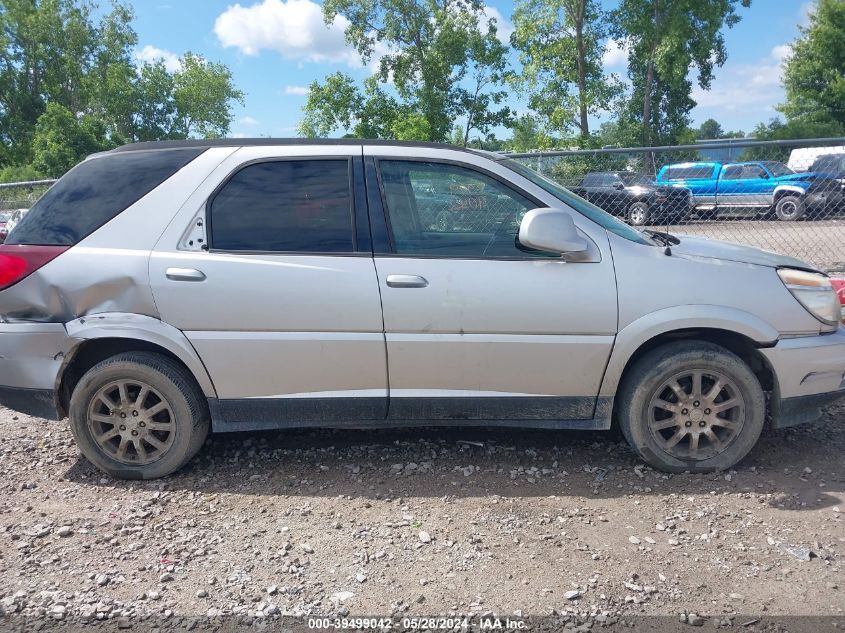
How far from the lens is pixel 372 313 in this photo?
11.8 ft

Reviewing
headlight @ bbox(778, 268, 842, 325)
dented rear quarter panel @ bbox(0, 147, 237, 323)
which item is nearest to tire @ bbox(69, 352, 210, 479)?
dented rear quarter panel @ bbox(0, 147, 237, 323)

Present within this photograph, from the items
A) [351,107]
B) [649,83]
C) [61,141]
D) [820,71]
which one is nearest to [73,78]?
[61,141]

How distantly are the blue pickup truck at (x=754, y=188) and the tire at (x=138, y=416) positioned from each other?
611cm

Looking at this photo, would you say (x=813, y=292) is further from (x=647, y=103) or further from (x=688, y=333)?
(x=647, y=103)

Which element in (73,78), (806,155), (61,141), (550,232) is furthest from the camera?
(73,78)

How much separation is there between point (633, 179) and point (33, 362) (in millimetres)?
6670

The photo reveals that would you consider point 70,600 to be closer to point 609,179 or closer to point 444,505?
point 444,505

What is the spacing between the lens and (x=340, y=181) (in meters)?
3.79

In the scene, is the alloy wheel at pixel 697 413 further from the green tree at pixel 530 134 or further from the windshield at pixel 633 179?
the green tree at pixel 530 134

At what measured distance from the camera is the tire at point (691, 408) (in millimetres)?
3654

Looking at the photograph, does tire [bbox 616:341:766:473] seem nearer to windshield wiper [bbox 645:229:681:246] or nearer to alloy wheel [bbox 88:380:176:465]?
windshield wiper [bbox 645:229:681:246]

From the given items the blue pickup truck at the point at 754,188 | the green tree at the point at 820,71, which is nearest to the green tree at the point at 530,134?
the green tree at the point at 820,71

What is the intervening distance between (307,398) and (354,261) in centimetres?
81

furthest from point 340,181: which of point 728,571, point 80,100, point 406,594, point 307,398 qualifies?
point 80,100
